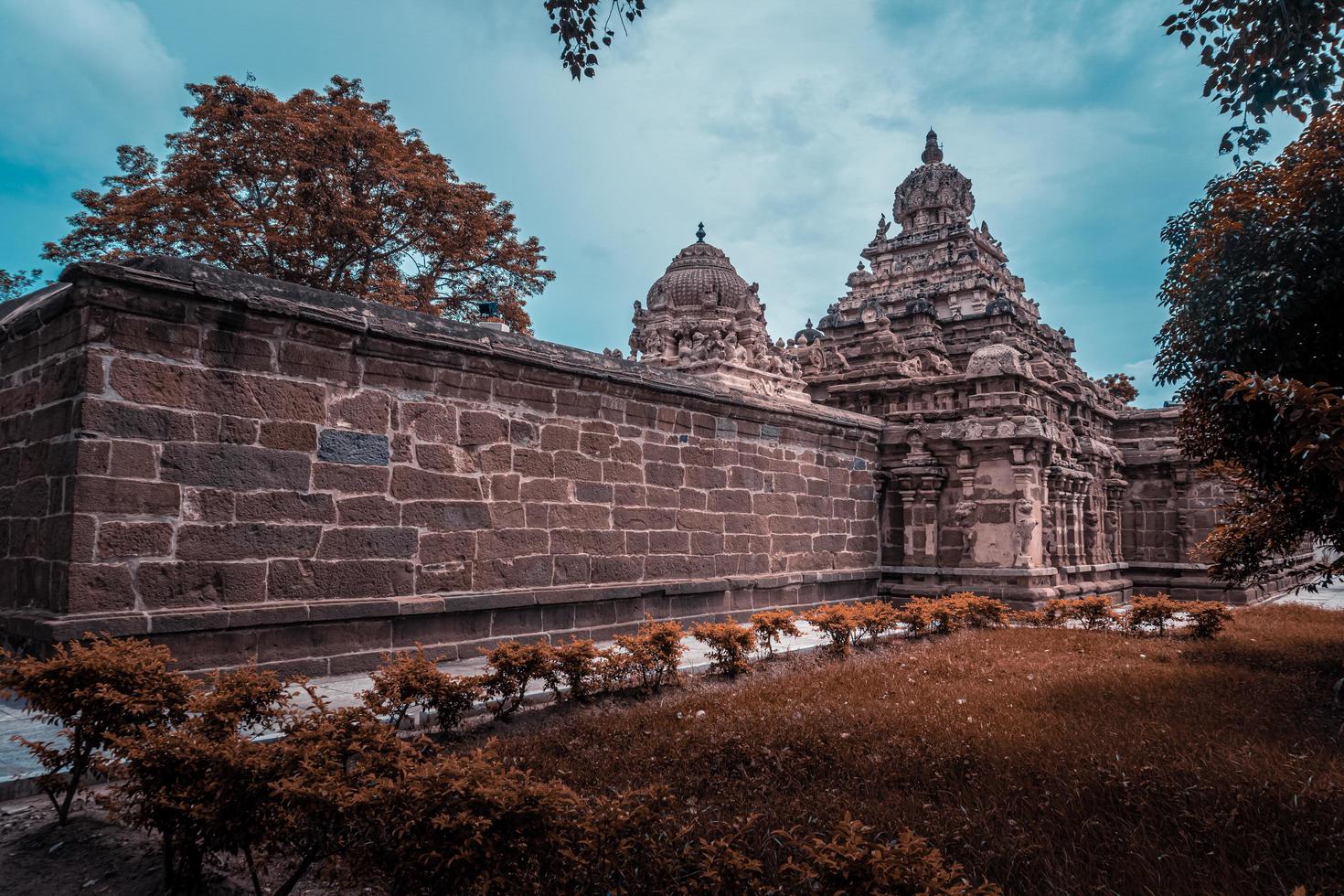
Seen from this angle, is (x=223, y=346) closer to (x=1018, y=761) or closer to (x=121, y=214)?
(x=1018, y=761)

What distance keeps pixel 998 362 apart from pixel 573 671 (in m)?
8.96

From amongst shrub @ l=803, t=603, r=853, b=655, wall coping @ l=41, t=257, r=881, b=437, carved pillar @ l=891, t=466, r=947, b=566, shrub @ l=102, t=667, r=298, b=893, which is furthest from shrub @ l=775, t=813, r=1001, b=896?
carved pillar @ l=891, t=466, r=947, b=566

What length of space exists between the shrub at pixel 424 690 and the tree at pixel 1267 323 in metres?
6.01

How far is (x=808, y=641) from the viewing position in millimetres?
8867

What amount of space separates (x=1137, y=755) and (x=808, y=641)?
14.8 feet

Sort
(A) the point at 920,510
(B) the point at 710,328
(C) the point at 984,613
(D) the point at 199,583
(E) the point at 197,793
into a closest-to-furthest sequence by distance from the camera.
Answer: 1. (E) the point at 197,793
2. (D) the point at 199,583
3. (C) the point at 984,613
4. (A) the point at 920,510
5. (B) the point at 710,328

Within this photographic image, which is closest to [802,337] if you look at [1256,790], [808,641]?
[808,641]

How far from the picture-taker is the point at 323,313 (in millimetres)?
6328

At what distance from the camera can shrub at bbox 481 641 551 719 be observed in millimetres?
5312

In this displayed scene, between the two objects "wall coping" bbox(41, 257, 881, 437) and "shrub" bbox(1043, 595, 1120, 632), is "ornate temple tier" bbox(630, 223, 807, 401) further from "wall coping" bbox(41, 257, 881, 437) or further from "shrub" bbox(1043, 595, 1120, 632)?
"wall coping" bbox(41, 257, 881, 437)

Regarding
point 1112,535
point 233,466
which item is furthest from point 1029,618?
point 233,466

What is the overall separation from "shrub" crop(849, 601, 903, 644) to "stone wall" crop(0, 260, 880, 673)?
184 centimetres

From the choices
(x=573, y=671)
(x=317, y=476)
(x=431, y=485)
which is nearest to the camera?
(x=573, y=671)

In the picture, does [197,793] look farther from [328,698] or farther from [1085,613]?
[1085,613]
